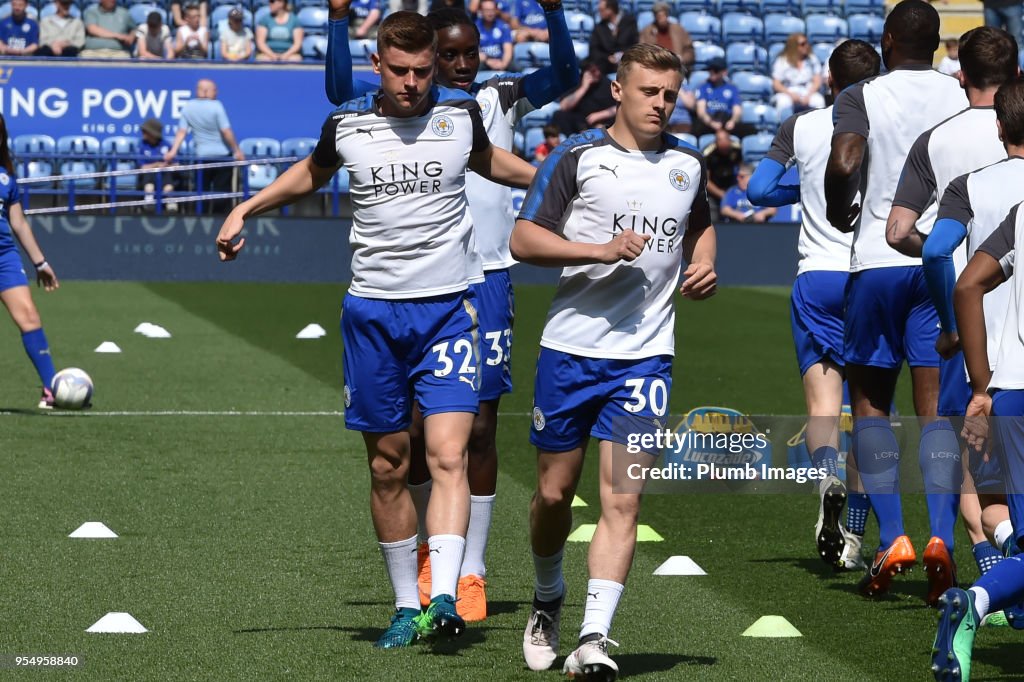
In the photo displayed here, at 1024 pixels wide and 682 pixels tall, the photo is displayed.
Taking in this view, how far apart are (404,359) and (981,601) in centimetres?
202

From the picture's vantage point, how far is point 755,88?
27969 millimetres

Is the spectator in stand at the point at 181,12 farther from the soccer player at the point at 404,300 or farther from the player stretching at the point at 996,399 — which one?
the player stretching at the point at 996,399

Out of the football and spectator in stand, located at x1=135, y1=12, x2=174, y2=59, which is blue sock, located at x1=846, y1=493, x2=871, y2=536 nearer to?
the football

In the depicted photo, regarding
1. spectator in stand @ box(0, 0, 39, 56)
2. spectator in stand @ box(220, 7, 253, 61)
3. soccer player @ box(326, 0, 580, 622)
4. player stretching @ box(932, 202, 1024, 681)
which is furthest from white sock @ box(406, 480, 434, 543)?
spectator in stand @ box(0, 0, 39, 56)

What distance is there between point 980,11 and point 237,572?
85.4ft

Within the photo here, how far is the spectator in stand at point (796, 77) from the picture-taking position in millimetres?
27000

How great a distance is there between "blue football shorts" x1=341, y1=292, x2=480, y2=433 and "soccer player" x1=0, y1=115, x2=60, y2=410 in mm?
5612

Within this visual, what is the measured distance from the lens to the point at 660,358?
5523 millimetres

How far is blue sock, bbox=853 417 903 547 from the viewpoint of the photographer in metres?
6.90

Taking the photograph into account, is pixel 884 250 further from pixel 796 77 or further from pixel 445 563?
pixel 796 77

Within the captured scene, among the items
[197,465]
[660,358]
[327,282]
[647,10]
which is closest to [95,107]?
[327,282]

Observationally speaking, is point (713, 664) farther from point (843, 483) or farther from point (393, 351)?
point (843, 483)

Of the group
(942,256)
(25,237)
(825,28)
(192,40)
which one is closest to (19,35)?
(192,40)

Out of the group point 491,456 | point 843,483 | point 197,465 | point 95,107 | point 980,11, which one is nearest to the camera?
point 491,456
